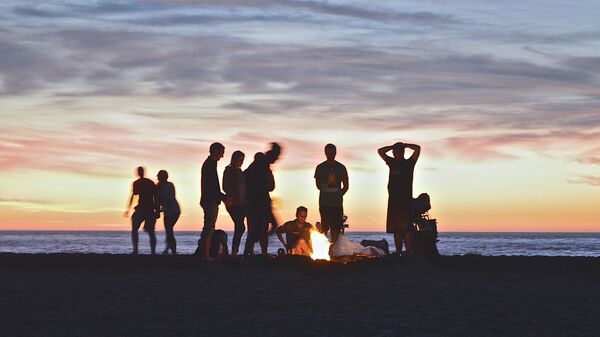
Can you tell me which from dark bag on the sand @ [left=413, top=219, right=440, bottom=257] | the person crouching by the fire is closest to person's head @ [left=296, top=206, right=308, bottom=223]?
the person crouching by the fire

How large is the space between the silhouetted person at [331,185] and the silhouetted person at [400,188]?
947 millimetres

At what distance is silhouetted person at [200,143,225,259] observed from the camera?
16.2m

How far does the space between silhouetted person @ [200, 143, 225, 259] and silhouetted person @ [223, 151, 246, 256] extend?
0.17m

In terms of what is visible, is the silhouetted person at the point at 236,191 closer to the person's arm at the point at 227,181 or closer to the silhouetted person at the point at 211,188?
the person's arm at the point at 227,181

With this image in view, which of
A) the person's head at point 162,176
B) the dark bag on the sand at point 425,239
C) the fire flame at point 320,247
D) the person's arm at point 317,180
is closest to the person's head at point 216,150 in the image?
the person's arm at point 317,180

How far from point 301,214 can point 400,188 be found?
2.44 meters

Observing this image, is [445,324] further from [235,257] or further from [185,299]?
[235,257]

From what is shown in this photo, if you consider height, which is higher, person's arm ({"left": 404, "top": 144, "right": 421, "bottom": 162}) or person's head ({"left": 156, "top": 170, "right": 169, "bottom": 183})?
person's arm ({"left": 404, "top": 144, "right": 421, "bottom": 162})

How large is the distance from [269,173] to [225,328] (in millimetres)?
6954

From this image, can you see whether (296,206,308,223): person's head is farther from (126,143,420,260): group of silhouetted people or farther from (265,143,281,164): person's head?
(265,143,281,164): person's head

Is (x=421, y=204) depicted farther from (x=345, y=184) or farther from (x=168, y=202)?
(x=168, y=202)

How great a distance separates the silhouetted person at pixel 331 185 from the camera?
53.7 feet

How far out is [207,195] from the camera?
16.2 m

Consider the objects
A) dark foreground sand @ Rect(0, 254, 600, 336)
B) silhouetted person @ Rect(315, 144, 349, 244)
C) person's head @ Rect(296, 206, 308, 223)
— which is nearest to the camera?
dark foreground sand @ Rect(0, 254, 600, 336)
